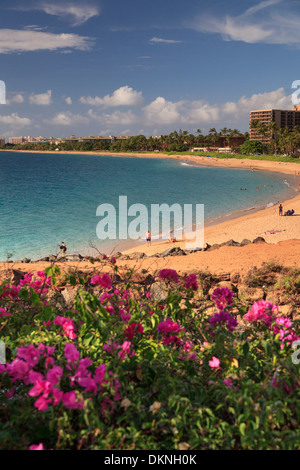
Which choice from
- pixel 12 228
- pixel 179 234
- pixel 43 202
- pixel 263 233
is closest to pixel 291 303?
pixel 263 233

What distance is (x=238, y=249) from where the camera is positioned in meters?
13.0

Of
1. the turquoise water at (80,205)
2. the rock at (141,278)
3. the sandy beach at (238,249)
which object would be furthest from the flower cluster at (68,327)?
the turquoise water at (80,205)

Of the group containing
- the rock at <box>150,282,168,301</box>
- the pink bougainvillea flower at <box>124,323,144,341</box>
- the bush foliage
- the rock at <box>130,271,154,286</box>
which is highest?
the pink bougainvillea flower at <box>124,323,144,341</box>

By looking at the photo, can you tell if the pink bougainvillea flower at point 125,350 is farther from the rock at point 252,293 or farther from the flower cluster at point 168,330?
the rock at point 252,293

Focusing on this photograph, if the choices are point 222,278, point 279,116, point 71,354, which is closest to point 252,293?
point 222,278

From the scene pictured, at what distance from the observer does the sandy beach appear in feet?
33.3

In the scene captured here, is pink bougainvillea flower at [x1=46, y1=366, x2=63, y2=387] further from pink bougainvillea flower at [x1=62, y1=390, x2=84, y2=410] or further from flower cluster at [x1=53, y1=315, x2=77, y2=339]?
flower cluster at [x1=53, y1=315, x2=77, y2=339]

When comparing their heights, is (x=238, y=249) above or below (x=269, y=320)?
below

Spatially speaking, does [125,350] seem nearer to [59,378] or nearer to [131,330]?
[131,330]

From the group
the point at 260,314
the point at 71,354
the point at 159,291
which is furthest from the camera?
the point at 159,291

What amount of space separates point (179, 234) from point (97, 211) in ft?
43.1

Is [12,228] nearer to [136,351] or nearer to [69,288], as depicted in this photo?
[69,288]

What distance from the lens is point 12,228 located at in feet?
95.3

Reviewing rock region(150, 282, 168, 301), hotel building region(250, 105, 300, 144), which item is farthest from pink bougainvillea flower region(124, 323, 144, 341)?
hotel building region(250, 105, 300, 144)
